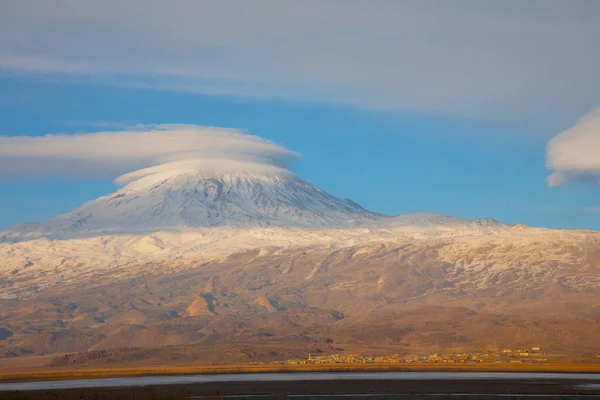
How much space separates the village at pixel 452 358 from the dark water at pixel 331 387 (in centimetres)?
3191

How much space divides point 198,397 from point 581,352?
3880 inches

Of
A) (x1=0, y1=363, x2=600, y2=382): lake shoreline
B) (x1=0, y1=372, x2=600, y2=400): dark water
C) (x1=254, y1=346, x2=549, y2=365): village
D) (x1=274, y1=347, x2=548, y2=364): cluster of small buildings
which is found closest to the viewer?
(x1=0, y1=372, x2=600, y2=400): dark water

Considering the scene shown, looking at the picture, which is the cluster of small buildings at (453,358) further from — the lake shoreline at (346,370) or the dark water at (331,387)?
the dark water at (331,387)

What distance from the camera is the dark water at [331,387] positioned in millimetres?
73812

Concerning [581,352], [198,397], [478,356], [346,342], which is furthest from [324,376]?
[346,342]

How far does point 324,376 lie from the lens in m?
99.7

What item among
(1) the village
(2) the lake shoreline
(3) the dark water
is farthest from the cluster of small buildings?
A: (3) the dark water

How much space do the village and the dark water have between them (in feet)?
105

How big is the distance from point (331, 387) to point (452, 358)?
201 feet

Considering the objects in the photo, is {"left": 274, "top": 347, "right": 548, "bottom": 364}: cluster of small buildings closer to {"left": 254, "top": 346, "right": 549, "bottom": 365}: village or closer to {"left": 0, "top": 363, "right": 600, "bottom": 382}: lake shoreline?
{"left": 254, "top": 346, "right": 549, "bottom": 365}: village

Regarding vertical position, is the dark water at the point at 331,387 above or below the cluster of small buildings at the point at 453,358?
below

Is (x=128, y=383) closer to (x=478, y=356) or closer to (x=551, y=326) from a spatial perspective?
(x=478, y=356)

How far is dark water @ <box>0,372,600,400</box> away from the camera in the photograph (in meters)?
73.8

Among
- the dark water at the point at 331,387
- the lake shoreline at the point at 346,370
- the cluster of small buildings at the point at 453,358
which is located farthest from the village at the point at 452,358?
the dark water at the point at 331,387
